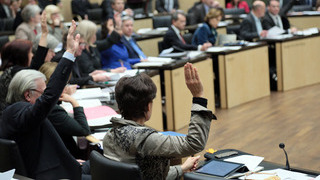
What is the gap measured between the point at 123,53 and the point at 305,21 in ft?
14.8

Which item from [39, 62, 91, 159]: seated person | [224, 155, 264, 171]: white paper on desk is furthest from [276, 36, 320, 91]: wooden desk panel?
[224, 155, 264, 171]: white paper on desk

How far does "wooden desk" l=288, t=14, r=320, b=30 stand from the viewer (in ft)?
28.8

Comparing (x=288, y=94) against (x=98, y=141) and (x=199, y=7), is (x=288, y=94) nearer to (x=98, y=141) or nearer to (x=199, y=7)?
(x=199, y=7)

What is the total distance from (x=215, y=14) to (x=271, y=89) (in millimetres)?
1338

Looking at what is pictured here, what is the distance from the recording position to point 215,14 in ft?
22.2

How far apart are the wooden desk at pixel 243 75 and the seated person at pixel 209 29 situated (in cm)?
66

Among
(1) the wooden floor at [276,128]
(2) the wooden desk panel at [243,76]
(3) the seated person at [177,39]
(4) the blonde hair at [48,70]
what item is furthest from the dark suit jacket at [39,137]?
(3) the seated person at [177,39]

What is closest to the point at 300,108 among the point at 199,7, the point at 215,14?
the point at 215,14

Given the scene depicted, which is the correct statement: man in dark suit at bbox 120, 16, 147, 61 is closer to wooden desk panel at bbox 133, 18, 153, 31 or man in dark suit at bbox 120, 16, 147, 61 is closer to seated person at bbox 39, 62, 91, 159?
seated person at bbox 39, 62, 91, 159

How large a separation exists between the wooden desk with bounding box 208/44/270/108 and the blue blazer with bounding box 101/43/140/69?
3.73 ft

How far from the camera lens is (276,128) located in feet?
17.1

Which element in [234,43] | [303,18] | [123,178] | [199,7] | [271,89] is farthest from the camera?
[199,7]

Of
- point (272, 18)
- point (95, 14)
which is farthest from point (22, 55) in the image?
point (95, 14)

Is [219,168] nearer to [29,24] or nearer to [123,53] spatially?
[123,53]
